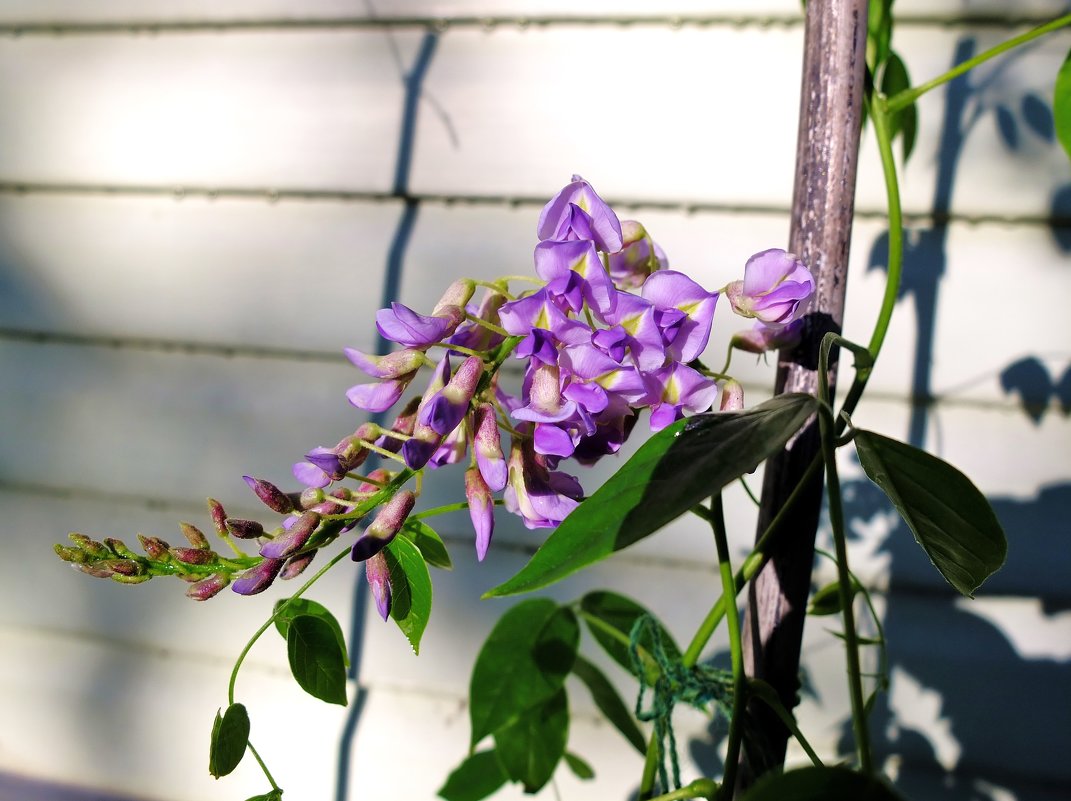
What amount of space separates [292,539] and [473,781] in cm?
43

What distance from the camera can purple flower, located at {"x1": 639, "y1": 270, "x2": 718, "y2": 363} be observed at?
1.23 ft

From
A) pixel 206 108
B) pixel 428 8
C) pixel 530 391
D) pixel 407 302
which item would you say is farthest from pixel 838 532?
pixel 206 108

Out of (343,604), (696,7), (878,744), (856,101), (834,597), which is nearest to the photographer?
(856,101)

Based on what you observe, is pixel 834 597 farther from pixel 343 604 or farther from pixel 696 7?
pixel 343 604

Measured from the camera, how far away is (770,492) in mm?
461

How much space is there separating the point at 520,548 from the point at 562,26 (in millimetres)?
701

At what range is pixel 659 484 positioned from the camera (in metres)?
0.29

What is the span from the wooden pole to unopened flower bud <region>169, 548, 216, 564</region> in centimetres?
30

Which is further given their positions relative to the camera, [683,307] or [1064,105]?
[1064,105]

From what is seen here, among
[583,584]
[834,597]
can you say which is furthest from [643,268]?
[583,584]

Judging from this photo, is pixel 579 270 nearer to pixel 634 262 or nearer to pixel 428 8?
pixel 634 262

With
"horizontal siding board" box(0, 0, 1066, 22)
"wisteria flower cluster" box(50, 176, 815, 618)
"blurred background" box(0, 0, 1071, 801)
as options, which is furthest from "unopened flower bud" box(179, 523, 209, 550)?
"horizontal siding board" box(0, 0, 1066, 22)

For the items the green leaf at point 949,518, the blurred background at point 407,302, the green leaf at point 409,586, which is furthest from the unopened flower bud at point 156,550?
the blurred background at point 407,302

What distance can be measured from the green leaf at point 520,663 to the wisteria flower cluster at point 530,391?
221 mm
